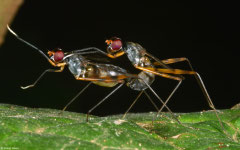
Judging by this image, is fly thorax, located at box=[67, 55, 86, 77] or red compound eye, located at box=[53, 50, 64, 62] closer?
red compound eye, located at box=[53, 50, 64, 62]

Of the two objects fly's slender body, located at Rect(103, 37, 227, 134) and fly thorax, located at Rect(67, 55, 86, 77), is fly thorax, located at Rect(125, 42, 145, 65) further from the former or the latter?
fly thorax, located at Rect(67, 55, 86, 77)

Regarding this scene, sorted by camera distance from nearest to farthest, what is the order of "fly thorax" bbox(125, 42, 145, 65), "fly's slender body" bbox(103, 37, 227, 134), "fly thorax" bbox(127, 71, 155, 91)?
"fly thorax" bbox(127, 71, 155, 91), "fly's slender body" bbox(103, 37, 227, 134), "fly thorax" bbox(125, 42, 145, 65)

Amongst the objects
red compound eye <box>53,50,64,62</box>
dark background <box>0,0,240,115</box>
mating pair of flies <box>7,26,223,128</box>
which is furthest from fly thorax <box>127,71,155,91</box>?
dark background <box>0,0,240,115</box>

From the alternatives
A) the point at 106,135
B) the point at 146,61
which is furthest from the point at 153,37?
the point at 106,135

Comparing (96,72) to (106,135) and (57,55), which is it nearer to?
(57,55)

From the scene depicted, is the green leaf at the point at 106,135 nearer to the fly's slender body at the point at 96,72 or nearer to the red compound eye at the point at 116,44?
the fly's slender body at the point at 96,72

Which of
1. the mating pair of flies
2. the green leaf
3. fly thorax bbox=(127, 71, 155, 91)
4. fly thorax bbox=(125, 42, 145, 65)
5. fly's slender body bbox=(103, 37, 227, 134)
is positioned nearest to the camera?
the green leaf

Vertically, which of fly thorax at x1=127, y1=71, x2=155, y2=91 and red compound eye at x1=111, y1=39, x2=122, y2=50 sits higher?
red compound eye at x1=111, y1=39, x2=122, y2=50
